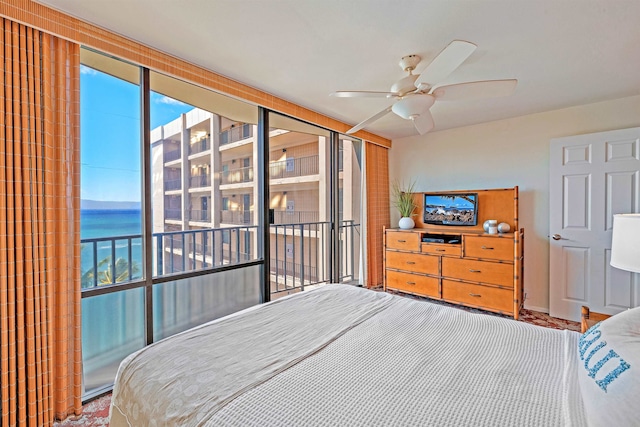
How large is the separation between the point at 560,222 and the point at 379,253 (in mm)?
2234

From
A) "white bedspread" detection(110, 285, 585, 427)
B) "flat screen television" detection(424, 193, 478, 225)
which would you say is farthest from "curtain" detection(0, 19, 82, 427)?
"flat screen television" detection(424, 193, 478, 225)

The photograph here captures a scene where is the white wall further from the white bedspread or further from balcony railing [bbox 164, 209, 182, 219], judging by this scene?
balcony railing [bbox 164, 209, 182, 219]

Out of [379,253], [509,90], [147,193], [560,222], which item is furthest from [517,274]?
[147,193]

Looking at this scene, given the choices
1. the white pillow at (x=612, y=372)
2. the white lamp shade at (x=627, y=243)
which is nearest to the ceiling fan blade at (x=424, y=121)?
the white lamp shade at (x=627, y=243)

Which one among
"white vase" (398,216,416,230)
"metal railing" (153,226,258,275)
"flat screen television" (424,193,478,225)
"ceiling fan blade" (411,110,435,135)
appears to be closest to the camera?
"ceiling fan blade" (411,110,435,135)

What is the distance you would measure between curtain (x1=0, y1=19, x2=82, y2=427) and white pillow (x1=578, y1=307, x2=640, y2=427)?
2.41m

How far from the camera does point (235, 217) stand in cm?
305

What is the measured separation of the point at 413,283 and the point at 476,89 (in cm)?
268

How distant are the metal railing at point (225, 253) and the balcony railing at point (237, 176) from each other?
1.55 ft

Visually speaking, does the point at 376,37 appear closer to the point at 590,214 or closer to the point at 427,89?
the point at 427,89

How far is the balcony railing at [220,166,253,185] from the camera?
116 inches

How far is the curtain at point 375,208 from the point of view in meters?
4.44

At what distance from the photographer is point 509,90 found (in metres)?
1.89

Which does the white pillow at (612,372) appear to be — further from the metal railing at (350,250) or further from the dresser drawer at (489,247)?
the metal railing at (350,250)
